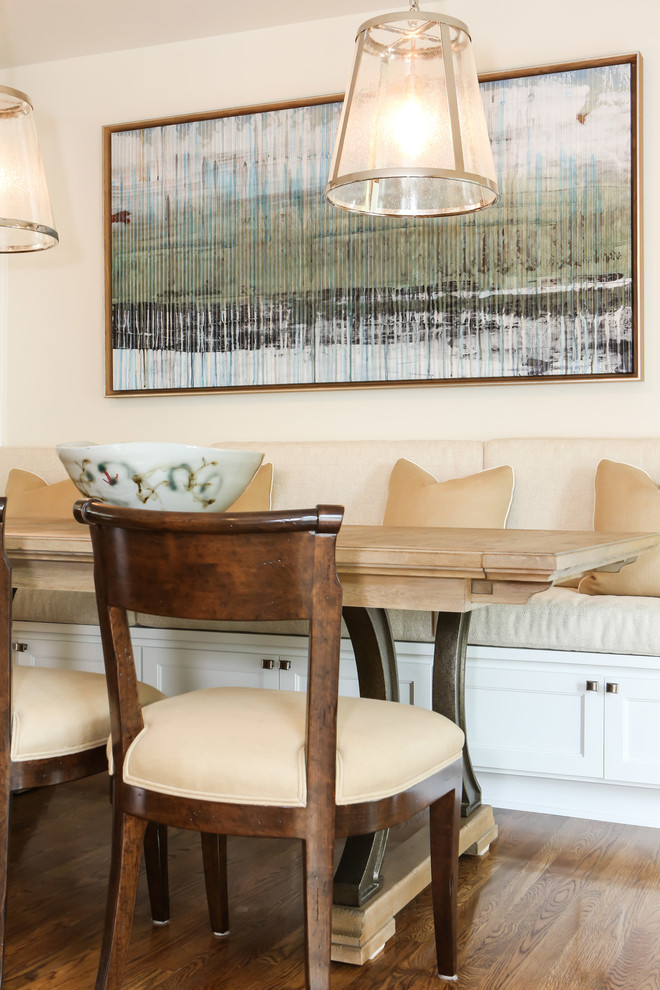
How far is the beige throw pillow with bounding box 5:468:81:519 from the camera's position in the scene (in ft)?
12.3

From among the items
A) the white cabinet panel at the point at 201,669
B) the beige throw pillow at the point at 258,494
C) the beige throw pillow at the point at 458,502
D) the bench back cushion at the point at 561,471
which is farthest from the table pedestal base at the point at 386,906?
the beige throw pillow at the point at 258,494

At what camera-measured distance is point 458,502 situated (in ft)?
10.5

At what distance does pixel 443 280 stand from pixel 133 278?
1.35m

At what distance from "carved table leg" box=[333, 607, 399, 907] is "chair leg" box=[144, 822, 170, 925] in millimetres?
337

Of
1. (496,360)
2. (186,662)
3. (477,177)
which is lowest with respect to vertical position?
(186,662)

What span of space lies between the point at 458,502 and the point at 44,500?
158 cm

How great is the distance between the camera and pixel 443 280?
3.71m

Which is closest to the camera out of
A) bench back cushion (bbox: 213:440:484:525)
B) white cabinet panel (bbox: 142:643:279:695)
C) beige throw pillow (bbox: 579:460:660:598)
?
beige throw pillow (bbox: 579:460:660:598)

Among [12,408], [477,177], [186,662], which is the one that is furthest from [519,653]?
[12,408]

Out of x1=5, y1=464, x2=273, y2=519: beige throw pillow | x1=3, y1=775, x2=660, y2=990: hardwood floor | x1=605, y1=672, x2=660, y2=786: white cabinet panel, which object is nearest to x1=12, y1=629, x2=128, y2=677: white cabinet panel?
x1=5, y1=464, x2=273, y2=519: beige throw pillow

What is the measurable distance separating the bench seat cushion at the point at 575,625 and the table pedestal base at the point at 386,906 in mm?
612

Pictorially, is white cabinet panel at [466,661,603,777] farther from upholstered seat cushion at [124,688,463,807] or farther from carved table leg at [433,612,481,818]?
upholstered seat cushion at [124,688,463,807]

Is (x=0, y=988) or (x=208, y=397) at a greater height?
(x=208, y=397)

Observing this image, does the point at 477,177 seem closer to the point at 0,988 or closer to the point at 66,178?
the point at 0,988
